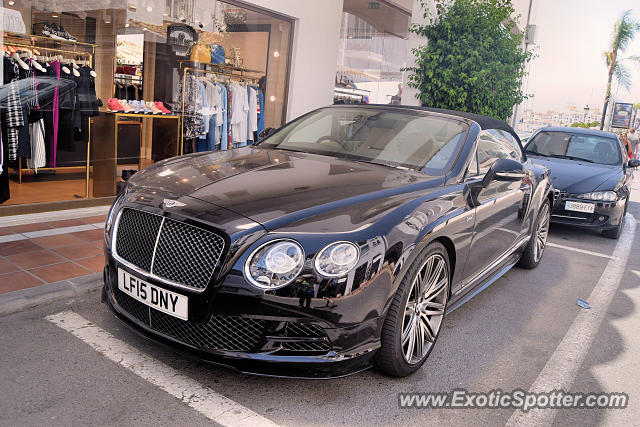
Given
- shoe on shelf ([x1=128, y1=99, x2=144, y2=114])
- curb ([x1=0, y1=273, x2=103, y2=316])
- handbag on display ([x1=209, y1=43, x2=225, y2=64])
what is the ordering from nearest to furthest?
curb ([x1=0, y1=273, x2=103, y2=316]) < shoe on shelf ([x1=128, y1=99, x2=144, y2=114]) < handbag on display ([x1=209, y1=43, x2=225, y2=64])

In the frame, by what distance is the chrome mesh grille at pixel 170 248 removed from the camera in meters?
2.54

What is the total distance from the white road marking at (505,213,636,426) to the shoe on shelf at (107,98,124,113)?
5509mm

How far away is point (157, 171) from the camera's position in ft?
10.8

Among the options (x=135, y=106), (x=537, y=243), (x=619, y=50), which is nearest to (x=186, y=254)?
(x=537, y=243)

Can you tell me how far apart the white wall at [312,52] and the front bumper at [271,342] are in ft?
→ 22.4

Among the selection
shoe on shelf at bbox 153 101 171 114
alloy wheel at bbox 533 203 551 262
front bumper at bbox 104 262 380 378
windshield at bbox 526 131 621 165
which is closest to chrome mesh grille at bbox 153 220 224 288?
front bumper at bbox 104 262 380 378

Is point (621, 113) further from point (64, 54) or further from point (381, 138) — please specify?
point (381, 138)

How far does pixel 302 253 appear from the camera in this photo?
247 centimetres

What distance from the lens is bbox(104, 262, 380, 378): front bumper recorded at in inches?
97.3

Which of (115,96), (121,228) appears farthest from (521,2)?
(121,228)

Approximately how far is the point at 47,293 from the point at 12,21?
340 centimetres

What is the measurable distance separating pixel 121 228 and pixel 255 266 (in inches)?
36.2

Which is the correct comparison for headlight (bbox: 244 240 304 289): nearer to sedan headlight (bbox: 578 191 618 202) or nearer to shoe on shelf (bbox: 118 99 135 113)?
shoe on shelf (bbox: 118 99 135 113)

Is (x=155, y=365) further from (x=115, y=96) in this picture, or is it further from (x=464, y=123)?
(x=115, y=96)
